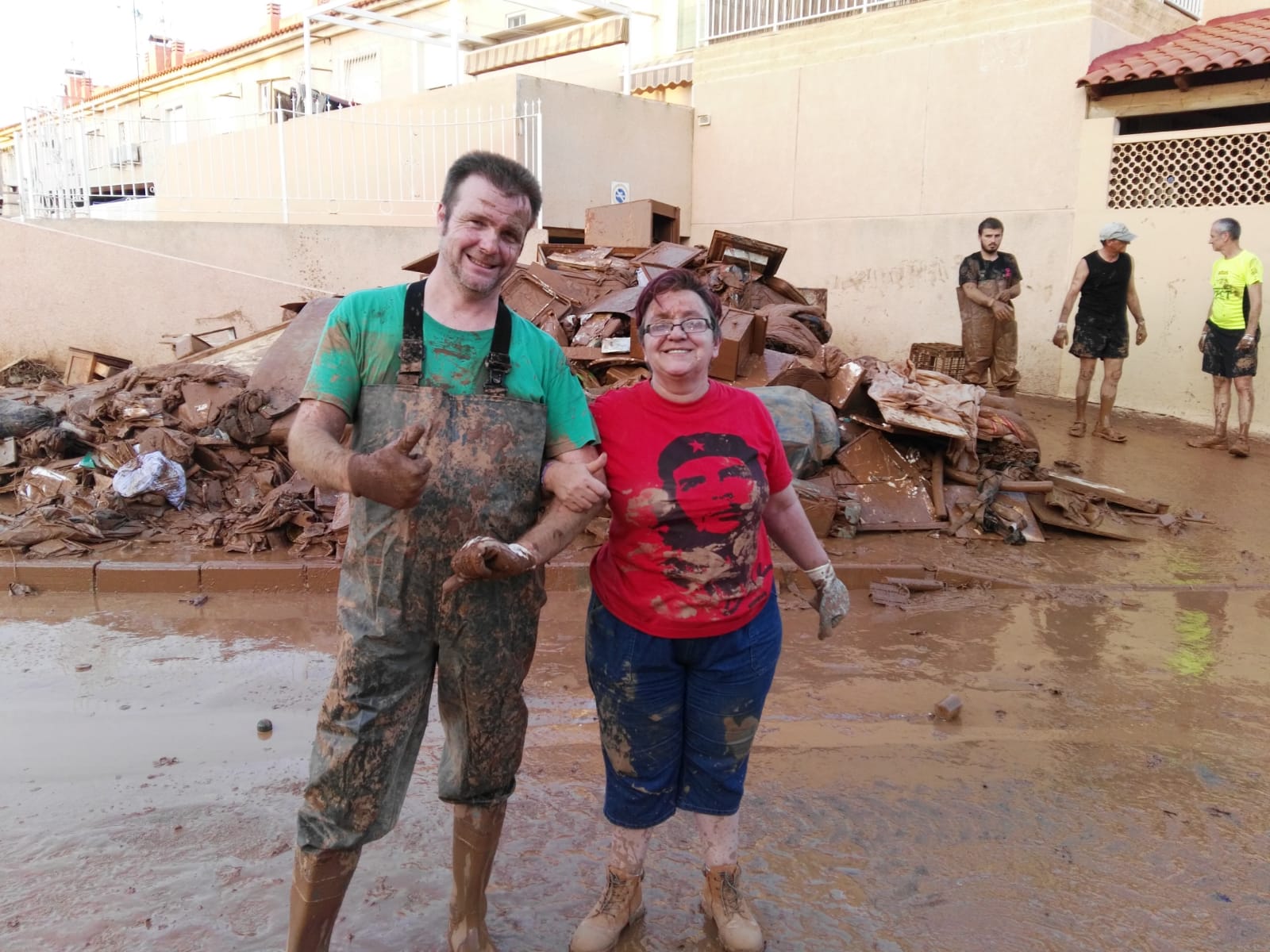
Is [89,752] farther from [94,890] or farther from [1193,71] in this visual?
[1193,71]

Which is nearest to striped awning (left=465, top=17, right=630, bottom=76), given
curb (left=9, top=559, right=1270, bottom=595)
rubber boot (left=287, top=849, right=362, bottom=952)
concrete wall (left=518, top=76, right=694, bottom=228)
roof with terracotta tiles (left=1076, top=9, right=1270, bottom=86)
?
concrete wall (left=518, top=76, right=694, bottom=228)

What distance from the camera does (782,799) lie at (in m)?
3.53

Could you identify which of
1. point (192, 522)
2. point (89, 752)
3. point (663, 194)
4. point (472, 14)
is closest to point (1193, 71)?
point (663, 194)

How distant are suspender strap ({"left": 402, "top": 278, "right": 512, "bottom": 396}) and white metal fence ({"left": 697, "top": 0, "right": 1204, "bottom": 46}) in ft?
37.4

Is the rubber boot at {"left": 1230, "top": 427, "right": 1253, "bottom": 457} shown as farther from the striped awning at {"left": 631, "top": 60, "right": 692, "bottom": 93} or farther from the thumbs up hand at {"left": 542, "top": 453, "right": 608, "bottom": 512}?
the striped awning at {"left": 631, "top": 60, "right": 692, "bottom": 93}

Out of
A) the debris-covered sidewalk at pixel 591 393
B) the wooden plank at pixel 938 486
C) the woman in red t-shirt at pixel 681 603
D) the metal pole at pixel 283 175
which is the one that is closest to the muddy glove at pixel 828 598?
the woman in red t-shirt at pixel 681 603

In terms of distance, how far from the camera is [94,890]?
288 cm

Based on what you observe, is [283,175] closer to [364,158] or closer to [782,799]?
[364,158]

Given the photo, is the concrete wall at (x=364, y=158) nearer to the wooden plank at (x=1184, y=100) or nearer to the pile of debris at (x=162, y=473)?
the pile of debris at (x=162, y=473)

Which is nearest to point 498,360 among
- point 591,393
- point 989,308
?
point 591,393

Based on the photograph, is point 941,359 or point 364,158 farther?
point 364,158

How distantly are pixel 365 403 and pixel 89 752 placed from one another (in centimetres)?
244

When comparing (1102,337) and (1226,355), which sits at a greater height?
(1102,337)

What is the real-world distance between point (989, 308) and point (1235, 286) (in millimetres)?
2101
